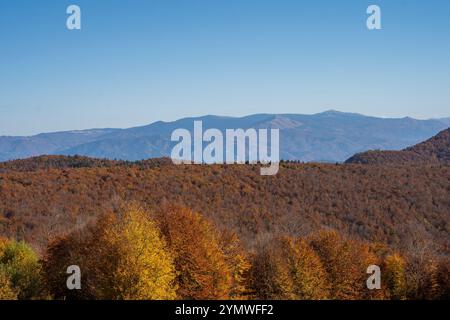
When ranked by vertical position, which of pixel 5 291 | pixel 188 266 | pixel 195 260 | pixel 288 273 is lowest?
pixel 288 273

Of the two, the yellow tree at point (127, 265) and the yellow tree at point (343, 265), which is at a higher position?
the yellow tree at point (127, 265)

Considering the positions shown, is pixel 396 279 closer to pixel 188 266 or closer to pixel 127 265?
pixel 188 266

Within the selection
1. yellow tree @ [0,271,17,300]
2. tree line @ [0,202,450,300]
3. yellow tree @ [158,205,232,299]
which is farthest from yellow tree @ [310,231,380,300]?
yellow tree @ [0,271,17,300]

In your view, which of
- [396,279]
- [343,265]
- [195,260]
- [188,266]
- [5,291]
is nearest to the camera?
[5,291]

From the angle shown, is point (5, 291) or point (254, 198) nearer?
point (5, 291)

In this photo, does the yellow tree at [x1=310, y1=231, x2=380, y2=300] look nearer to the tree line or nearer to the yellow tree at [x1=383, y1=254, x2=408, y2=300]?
the tree line

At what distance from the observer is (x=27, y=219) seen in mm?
69625

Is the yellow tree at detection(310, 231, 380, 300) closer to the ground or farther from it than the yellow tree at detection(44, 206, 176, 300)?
closer to the ground

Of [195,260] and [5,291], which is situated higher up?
[195,260]

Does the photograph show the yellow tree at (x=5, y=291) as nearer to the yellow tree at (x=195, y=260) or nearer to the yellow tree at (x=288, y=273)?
the yellow tree at (x=195, y=260)

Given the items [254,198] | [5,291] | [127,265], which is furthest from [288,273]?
[254,198]

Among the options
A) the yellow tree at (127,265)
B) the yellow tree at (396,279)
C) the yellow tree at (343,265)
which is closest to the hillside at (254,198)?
the yellow tree at (343,265)
